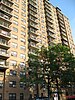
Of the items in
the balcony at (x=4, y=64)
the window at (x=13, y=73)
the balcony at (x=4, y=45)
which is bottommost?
the window at (x=13, y=73)

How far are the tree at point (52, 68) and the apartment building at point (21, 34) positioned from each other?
5113mm

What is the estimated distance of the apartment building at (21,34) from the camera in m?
45.3

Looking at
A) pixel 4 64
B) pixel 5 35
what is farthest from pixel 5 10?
pixel 4 64

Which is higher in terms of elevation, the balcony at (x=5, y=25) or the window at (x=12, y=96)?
the balcony at (x=5, y=25)

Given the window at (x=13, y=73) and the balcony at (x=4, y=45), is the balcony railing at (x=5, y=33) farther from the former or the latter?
the window at (x=13, y=73)

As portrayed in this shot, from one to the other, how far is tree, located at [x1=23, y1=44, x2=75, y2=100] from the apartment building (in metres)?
5.11

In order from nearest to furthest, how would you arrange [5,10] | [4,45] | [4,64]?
[4,64]
[4,45]
[5,10]

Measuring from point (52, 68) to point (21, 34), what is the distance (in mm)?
17679

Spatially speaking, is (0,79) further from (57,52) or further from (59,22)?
(59,22)

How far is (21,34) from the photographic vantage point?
54.3m

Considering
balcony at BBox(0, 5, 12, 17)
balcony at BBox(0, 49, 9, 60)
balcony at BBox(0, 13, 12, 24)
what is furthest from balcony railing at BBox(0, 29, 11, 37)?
balcony at BBox(0, 5, 12, 17)

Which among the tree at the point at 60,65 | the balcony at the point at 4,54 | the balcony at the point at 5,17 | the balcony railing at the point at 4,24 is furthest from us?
the balcony at the point at 5,17

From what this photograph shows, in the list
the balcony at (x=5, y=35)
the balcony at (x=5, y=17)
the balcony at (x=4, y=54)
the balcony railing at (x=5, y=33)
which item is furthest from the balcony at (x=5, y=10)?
the balcony at (x=4, y=54)

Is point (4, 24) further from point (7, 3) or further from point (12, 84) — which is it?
point (12, 84)
